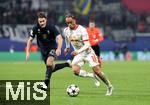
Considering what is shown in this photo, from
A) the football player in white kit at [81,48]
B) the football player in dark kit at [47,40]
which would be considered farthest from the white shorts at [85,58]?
the football player in dark kit at [47,40]

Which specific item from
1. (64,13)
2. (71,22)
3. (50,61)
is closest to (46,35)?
(50,61)

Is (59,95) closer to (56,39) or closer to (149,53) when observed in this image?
(56,39)

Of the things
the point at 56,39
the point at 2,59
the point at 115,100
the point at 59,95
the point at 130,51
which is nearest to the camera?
the point at 115,100

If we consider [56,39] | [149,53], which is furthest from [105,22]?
[56,39]

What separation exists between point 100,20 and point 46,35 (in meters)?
34.1

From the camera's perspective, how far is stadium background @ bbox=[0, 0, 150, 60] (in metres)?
49.5

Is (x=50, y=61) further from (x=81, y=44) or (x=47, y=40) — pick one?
(x=81, y=44)

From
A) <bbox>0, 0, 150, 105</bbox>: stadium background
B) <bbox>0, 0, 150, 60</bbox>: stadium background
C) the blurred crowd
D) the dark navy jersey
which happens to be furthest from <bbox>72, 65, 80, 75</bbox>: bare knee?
the blurred crowd

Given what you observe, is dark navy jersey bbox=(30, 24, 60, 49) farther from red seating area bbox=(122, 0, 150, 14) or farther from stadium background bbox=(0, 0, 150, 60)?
red seating area bbox=(122, 0, 150, 14)

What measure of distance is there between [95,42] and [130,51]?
28.2 m

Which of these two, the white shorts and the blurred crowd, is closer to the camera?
the white shorts

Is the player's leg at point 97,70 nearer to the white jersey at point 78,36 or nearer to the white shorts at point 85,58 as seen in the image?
the white shorts at point 85,58

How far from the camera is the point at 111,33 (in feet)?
167

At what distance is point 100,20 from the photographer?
5134 centimetres
